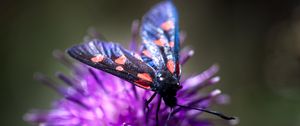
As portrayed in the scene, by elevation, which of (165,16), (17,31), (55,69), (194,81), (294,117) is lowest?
(194,81)

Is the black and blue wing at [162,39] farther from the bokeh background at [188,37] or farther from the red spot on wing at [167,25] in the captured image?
the bokeh background at [188,37]

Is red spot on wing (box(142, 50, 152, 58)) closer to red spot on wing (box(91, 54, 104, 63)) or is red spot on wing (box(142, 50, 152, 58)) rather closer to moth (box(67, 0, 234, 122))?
moth (box(67, 0, 234, 122))

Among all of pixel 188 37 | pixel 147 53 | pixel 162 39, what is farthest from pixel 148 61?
pixel 188 37

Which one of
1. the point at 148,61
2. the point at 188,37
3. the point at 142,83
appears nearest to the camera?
the point at 142,83

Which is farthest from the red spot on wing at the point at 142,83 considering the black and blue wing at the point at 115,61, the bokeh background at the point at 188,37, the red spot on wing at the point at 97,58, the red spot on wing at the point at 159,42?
the bokeh background at the point at 188,37

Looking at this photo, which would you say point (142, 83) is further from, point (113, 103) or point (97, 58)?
point (113, 103)

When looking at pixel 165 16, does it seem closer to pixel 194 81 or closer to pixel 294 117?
pixel 194 81

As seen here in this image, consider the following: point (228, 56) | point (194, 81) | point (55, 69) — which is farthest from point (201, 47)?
point (194, 81)
